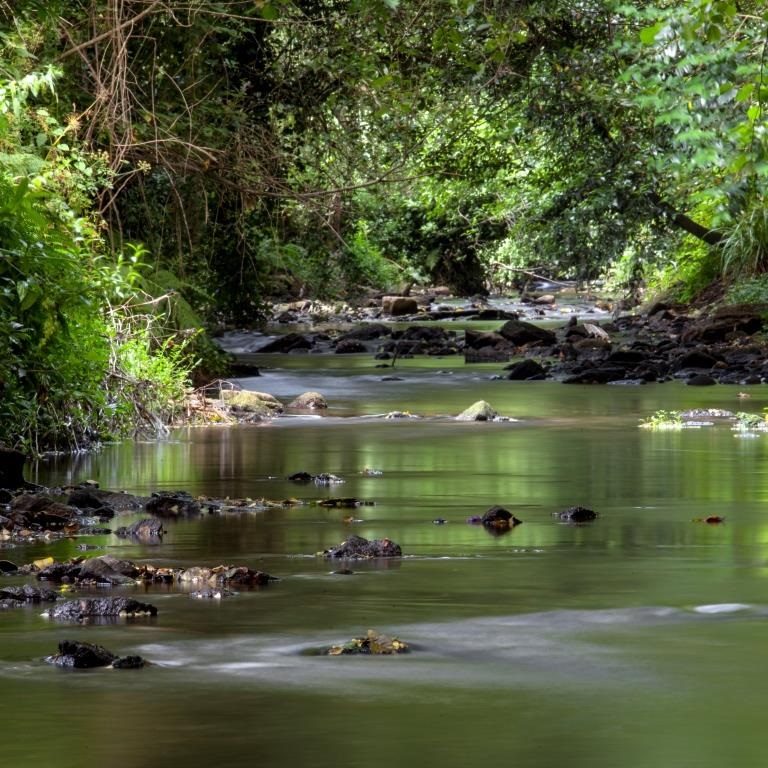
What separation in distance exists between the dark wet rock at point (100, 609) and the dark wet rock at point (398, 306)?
3769 centimetres

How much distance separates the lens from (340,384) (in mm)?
21578

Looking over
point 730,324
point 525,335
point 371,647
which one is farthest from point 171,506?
point 525,335

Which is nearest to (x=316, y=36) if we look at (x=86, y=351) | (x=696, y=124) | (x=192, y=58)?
(x=192, y=58)

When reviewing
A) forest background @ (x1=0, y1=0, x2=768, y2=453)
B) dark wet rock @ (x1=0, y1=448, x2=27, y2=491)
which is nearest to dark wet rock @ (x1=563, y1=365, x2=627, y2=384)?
forest background @ (x1=0, y1=0, x2=768, y2=453)

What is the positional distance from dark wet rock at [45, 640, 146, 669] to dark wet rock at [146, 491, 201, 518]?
11.4 ft

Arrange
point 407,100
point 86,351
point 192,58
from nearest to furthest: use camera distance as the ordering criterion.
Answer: point 86,351 < point 192,58 < point 407,100

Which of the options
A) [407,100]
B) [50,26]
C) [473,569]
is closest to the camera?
[473,569]

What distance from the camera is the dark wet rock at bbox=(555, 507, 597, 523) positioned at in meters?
8.19

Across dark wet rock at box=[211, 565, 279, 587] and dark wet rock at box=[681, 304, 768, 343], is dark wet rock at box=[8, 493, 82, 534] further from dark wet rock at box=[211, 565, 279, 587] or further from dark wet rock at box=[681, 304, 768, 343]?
dark wet rock at box=[681, 304, 768, 343]

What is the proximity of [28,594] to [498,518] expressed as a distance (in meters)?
2.79

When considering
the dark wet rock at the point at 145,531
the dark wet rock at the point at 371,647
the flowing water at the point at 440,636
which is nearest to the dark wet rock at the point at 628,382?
the flowing water at the point at 440,636

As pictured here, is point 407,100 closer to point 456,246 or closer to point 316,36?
point 316,36

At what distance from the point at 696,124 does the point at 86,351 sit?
34.2 feet

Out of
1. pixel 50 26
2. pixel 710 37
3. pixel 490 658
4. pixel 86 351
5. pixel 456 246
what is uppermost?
pixel 456 246
